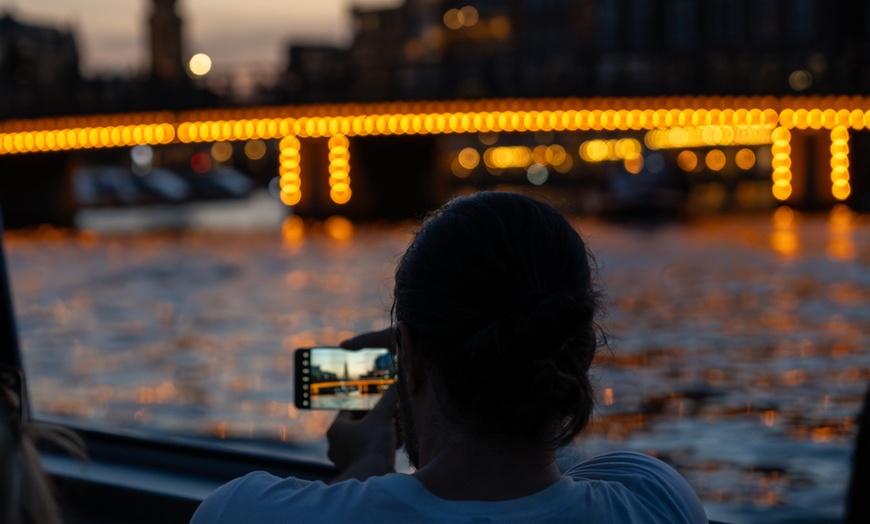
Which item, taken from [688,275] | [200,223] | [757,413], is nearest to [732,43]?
[200,223]

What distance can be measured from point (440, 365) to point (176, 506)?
1.56 metres

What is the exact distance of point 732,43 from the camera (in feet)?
232

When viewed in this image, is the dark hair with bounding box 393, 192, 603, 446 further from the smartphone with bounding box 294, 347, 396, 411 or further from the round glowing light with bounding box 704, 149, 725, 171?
the round glowing light with bounding box 704, 149, 725, 171

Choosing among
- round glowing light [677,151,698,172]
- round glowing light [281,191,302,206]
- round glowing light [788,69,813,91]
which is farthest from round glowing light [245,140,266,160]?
round glowing light [788,69,813,91]

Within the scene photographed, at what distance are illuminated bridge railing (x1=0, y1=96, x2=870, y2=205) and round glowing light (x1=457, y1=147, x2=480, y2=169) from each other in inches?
1737

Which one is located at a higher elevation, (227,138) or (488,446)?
(488,446)

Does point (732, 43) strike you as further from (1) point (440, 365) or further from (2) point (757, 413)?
(1) point (440, 365)

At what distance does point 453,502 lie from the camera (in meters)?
1.59

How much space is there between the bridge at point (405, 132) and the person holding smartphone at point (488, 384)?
1499 inches

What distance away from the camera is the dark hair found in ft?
5.15

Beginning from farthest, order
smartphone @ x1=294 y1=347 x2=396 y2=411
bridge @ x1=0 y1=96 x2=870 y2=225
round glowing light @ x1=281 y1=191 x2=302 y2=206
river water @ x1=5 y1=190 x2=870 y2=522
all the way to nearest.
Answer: round glowing light @ x1=281 y1=191 x2=302 y2=206, bridge @ x1=0 y1=96 x2=870 y2=225, river water @ x1=5 y1=190 x2=870 y2=522, smartphone @ x1=294 y1=347 x2=396 y2=411

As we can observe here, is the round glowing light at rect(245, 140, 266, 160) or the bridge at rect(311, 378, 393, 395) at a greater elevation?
the bridge at rect(311, 378, 393, 395)

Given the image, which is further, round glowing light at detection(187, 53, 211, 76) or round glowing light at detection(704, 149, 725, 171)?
round glowing light at detection(704, 149, 725, 171)

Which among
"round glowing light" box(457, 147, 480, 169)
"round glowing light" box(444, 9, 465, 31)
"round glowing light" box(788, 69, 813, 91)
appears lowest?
"round glowing light" box(457, 147, 480, 169)
